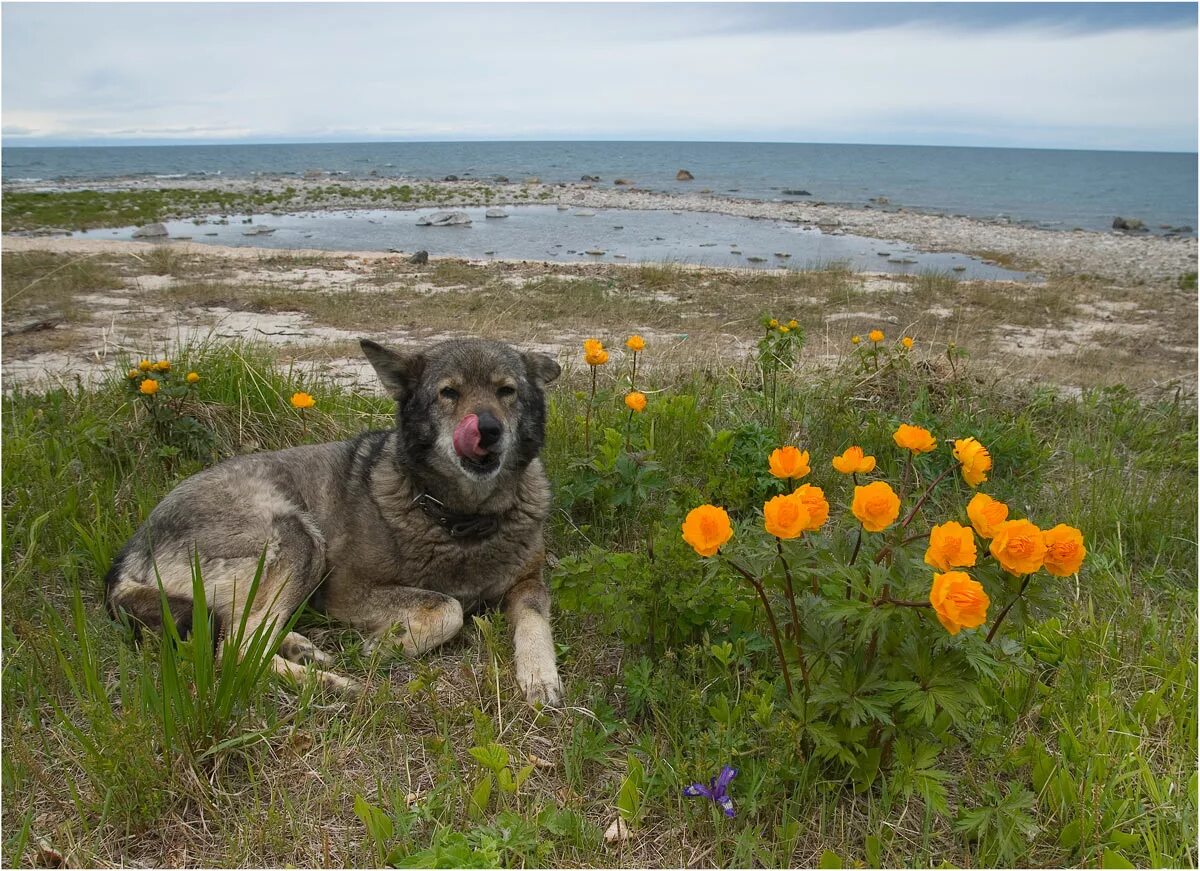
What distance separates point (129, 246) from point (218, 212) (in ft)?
44.4

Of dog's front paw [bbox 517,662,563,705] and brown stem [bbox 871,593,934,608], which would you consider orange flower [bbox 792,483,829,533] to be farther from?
dog's front paw [bbox 517,662,563,705]

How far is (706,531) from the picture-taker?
1926 mm

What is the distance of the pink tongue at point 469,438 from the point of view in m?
3.38

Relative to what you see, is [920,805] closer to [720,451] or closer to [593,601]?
[593,601]

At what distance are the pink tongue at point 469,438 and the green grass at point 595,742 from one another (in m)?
0.73

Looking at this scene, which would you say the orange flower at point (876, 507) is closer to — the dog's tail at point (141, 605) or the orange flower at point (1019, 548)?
the orange flower at point (1019, 548)

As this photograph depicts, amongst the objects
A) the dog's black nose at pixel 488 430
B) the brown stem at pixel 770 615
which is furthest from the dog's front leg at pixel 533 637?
the brown stem at pixel 770 615

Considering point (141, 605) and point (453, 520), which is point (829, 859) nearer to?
point (453, 520)

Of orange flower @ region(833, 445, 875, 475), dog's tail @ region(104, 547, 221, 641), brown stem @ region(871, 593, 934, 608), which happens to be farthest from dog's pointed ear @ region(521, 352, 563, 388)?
brown stem @ region(871, 593, 934, 608)

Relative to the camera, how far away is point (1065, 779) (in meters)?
2.38

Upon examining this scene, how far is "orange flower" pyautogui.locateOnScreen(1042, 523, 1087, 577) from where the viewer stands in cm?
183

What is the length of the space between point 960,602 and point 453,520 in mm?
2611

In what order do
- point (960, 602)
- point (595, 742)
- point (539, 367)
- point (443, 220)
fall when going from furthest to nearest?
point (443, 220)
point (539, 367)
point (595, 742)
point (960, 602)

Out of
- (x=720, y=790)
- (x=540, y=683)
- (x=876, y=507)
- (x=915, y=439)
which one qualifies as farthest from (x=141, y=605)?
(x=915, y=439)
